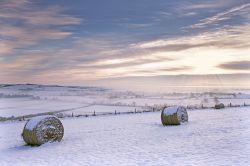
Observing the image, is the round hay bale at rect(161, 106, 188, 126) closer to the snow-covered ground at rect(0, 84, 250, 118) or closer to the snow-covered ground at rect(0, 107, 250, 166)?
the snow-covered ground at rect(0, 107, 250, 166)

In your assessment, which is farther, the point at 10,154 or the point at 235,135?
the point at 235,135

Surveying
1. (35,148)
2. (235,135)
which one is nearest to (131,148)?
(35,148)

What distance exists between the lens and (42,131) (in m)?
18.2

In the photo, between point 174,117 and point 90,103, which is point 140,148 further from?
point 90,103

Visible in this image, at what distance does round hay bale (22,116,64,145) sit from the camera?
1792 cm

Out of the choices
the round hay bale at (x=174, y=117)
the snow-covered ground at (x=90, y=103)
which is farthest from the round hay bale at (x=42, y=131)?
the snow-covered ground at (x=90, y=103)

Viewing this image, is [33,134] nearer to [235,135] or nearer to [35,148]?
[35,148]

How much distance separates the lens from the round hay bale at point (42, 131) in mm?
17922

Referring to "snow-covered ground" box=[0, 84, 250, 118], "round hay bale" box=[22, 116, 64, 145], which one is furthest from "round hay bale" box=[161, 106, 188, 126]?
"snow-covered ground" box=[0, 84, 250, 118]

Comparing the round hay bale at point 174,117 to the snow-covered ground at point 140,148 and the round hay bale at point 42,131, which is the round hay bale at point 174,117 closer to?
the snow-covered ground at point 140,148

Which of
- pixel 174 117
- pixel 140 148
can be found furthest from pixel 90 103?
pixel 140 148

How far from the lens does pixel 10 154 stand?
15969mm

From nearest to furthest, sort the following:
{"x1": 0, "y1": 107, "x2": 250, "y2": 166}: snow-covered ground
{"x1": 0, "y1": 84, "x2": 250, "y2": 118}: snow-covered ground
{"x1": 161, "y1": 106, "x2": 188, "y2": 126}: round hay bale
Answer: {"x1": 0, "y1": 107, "x2": 250, "y2": 166}: snow-covered ground
{"x1": 161, "y1": 106, "x2": 188, "y2": 126}: round hay bale
{"x1": 0, "y1": 84, "x2": 250, "y2": 118}: snow-covered ground

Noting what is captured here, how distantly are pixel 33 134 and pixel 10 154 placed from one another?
6.77ft
